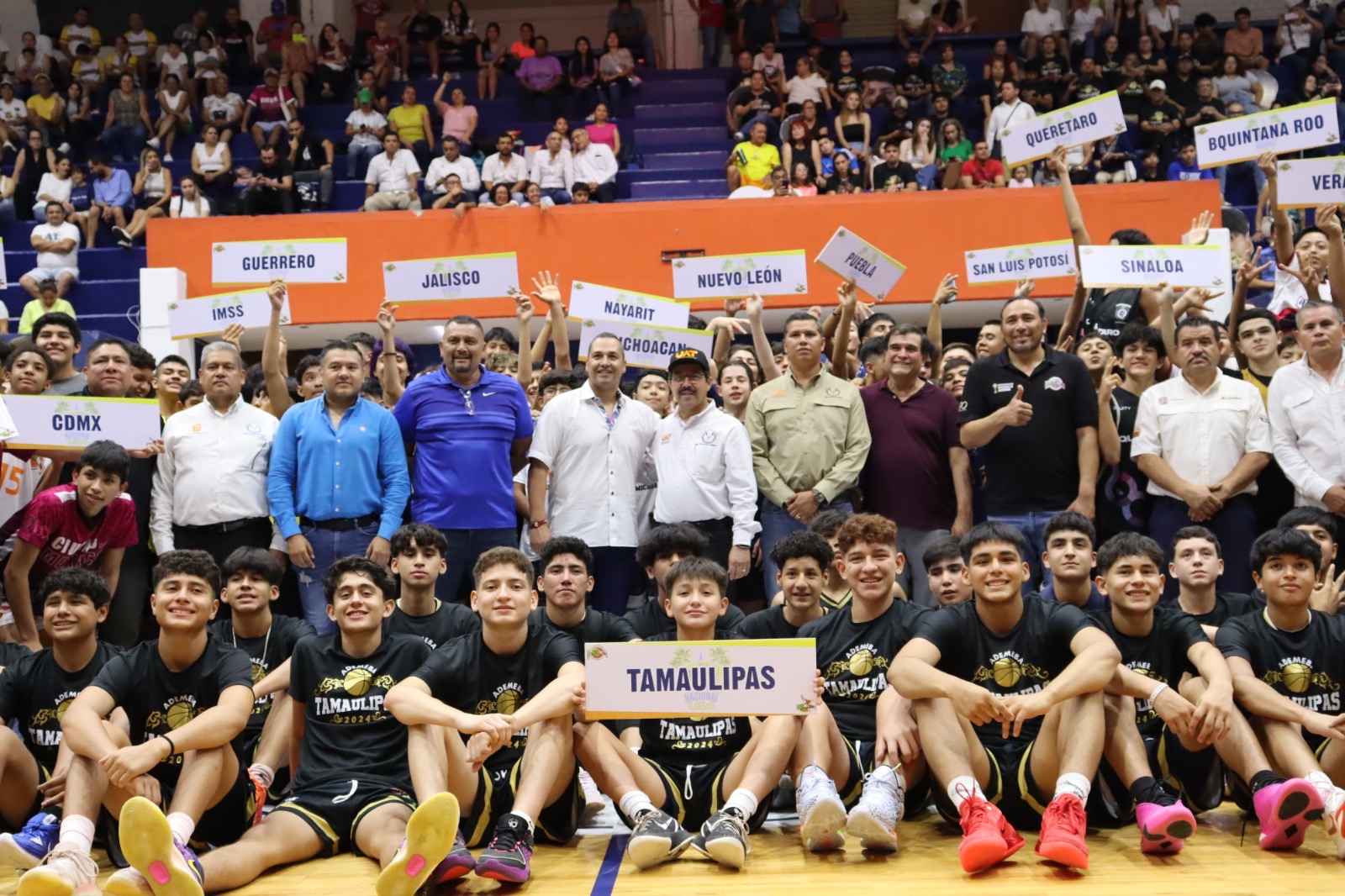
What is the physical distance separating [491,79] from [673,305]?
9.71m

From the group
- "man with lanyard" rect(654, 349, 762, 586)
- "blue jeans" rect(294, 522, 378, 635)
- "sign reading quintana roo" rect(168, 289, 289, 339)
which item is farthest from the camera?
"sign reading quintana roo" rect(168, 289, 289, 339)

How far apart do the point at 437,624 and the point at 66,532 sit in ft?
5.75

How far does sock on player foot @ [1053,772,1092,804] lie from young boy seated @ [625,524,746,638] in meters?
1.58

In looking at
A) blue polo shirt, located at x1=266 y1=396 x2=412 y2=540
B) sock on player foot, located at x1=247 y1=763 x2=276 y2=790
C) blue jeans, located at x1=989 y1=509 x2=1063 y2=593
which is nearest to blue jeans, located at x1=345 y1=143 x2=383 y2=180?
blue polo shirt, located at x1=266 y1=396 x2=412 y2=540

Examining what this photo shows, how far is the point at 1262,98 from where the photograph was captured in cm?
1477

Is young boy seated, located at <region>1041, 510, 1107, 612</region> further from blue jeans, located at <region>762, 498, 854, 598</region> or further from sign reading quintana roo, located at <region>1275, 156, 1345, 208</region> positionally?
sign reading quintana roo, located at <region>1275, 156, 1345, 208</region>

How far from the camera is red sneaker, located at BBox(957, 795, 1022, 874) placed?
153 inches

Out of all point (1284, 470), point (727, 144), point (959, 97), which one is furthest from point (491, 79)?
point (1284, 470)

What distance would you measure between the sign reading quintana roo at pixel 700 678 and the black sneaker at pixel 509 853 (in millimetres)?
445

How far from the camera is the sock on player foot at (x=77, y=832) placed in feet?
13.1

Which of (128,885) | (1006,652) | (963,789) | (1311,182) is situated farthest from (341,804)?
(1311,182)

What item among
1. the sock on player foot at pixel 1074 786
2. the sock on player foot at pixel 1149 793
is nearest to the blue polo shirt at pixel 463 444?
the sock on player foot at pixel 1074 786

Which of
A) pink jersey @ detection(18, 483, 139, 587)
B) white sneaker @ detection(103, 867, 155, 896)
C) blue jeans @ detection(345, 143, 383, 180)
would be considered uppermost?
blue jeans @ detection(345, 143, 383, 180)

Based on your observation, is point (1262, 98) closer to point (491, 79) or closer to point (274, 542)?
point (491, 79)
